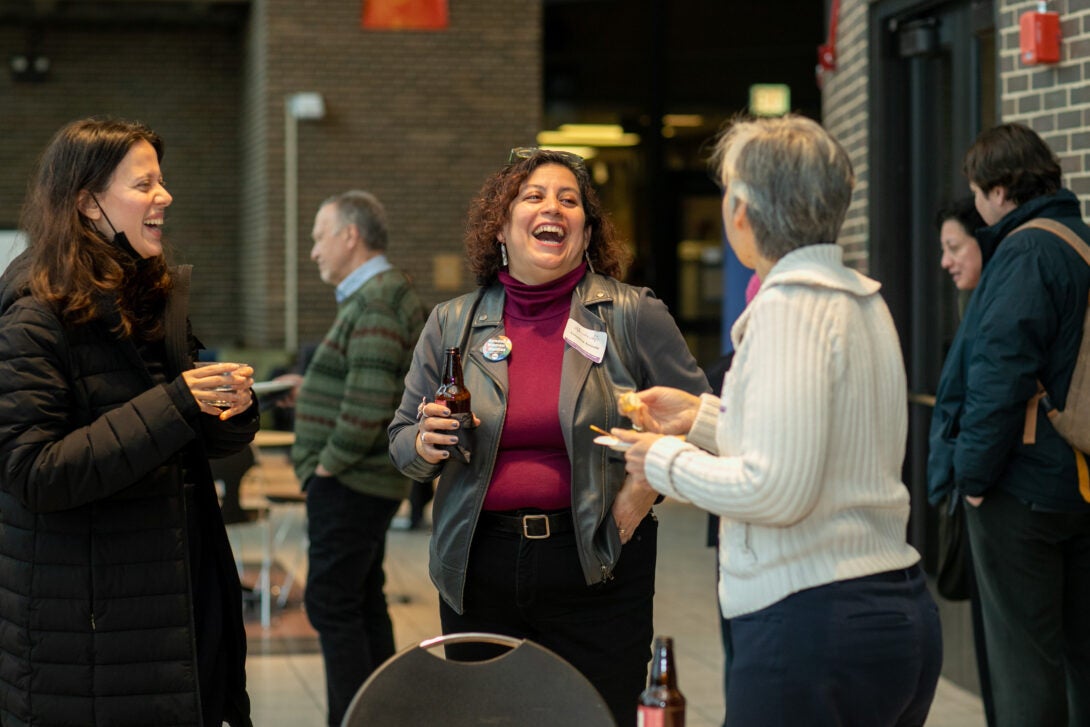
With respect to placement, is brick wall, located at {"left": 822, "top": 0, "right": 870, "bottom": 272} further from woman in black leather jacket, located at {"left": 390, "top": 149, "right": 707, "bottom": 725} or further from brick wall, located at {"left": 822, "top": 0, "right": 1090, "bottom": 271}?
woman in black leather jacket, located at {"left": 390, "top": 149, "right": 707, "bottom": 725}

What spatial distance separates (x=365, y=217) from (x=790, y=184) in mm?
2948

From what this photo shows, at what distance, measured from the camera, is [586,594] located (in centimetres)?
315

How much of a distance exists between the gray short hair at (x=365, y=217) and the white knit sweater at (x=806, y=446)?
9.35ft

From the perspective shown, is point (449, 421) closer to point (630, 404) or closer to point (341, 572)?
point (630, 404)

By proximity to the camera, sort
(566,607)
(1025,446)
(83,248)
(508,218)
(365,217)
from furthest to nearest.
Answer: (365,217) → (1025,446) → (508,218) → (566,607) → (83,248)

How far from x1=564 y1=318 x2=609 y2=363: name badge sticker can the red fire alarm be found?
2207mm

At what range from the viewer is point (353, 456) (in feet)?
15.4

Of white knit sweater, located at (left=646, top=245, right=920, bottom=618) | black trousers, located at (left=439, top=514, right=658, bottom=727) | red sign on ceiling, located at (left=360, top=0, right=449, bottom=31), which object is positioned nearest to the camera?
white knit sweater, located at (left=646, top=245, right=920, bottom=618)

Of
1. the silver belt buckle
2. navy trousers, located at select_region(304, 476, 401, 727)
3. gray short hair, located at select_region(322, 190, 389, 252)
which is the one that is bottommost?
navy trousers, located at select_region(304, 476, 401, 727)

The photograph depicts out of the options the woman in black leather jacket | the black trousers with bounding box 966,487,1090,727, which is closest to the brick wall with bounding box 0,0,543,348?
the black trousers with bounding box 966,487,1090,727

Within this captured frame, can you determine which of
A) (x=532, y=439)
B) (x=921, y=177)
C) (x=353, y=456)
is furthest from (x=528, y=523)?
(x=921, y=177)

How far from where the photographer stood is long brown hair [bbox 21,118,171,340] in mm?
2883

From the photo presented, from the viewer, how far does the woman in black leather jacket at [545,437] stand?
10.2ft

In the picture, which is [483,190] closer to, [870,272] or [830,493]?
[830,493]
